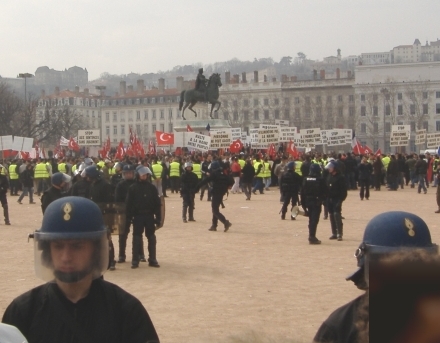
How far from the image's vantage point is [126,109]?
14350cm

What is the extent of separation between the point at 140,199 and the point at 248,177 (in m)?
18.2

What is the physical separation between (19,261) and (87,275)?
11.3m

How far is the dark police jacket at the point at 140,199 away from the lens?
43.5ft

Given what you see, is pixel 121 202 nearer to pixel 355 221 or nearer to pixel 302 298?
pixel 302 298

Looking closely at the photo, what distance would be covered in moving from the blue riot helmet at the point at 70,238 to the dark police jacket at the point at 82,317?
7 cm

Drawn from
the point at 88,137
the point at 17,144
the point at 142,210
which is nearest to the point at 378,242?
the point at 142,210

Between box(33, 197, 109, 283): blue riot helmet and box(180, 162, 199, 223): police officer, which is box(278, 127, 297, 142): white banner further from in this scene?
box(33, 197, 109, 283): blue riot helmet

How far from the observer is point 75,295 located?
10.6 feet

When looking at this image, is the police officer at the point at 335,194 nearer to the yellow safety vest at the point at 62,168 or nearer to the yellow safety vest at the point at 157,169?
the yellow safety vest at the point at 157,169

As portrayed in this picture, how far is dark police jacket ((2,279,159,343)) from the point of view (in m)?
3.13

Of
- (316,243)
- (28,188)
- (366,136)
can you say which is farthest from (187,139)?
(366,136)

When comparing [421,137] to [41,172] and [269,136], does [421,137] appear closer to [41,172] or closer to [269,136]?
[269,136]

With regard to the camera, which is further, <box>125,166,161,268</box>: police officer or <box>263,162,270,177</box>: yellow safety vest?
<box>263,162,270,177</box>: yellow safety vest

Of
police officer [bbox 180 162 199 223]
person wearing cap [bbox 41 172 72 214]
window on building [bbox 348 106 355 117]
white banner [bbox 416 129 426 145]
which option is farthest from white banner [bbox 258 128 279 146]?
window on building [bbox 348 106 355 117]
